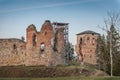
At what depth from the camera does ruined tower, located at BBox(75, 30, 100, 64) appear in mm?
83000

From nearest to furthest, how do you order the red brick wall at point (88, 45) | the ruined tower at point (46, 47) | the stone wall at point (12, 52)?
the ruined tower at point (46, 47) < the stone wall at point (12, 52) < the red brick wall at point (88, 45)

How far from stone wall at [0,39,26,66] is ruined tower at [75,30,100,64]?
25739 millimetres

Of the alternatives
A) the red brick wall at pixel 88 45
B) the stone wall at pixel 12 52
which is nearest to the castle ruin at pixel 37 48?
the stone wall at pixel 12 52

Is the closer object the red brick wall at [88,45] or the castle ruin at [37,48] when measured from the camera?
the castle ruin at [37,48]

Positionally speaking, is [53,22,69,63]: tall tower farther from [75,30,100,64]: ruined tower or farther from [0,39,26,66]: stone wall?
[75,30,100,64]: ruined tower

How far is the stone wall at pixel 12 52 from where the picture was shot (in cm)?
5853

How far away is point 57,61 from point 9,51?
7862 mm

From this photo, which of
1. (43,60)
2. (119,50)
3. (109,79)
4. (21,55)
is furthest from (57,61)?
(109,79)

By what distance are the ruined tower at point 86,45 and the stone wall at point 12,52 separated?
25739 millimetres

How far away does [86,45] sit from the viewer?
84.7 metres

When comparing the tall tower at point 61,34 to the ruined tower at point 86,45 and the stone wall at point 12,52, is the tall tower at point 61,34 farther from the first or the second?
the ruined tower at point 86,45

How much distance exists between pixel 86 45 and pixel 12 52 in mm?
28999

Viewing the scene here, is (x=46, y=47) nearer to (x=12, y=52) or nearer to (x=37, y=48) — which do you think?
(x=37, y=48)

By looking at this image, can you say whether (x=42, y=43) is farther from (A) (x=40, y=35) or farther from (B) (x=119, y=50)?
(B) (x=119, y=50)
